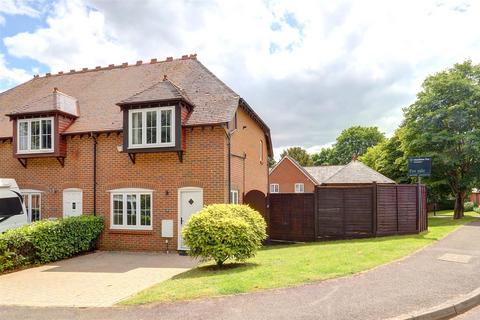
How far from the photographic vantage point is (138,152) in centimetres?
1388

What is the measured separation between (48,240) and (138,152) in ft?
13.8

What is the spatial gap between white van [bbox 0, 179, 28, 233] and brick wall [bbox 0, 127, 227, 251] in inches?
75.6

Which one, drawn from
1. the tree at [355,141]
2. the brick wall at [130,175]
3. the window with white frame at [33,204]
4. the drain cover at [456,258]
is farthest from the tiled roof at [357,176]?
the tree at [355,141]

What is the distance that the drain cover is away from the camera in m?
9.65

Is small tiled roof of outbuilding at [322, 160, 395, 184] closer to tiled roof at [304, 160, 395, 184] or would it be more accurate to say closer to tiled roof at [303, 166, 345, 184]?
tiled roof at [304, 160, 395, 184]

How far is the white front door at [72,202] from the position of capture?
15.1 meters

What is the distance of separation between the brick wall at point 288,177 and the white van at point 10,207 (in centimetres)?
2899

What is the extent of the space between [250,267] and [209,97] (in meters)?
7.57

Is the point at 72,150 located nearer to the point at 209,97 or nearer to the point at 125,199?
the point at 125,199

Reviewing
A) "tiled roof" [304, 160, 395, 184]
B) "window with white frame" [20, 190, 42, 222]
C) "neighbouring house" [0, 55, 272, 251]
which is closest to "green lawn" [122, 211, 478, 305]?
"neighbouring house" [0, 55, 272, 251]

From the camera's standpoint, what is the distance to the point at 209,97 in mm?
14680

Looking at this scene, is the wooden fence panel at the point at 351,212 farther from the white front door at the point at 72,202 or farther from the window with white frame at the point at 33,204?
the window with white frame at the point at 33,204

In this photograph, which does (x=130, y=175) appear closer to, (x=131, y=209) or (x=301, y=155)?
(x=131, y=209)

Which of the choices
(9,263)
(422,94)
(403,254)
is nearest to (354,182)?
(422,94)
